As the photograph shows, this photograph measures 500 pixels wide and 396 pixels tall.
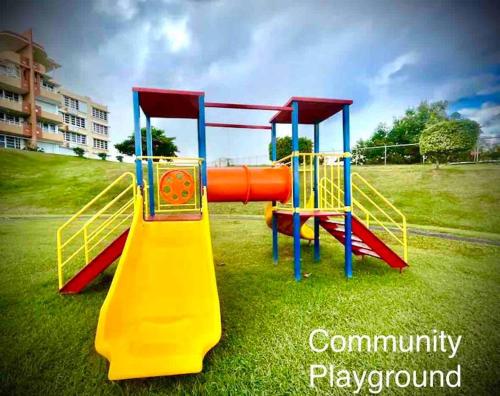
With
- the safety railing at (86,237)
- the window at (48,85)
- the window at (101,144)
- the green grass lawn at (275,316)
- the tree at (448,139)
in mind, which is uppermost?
the window at (48,85)

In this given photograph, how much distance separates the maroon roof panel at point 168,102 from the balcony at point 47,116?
126 feet

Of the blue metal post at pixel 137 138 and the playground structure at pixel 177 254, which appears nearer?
the playground structure at pixel 177 254

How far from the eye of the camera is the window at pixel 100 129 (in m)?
45.3

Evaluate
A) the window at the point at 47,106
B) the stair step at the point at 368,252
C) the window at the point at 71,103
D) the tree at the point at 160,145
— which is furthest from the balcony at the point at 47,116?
the stair step at the point at 368,252

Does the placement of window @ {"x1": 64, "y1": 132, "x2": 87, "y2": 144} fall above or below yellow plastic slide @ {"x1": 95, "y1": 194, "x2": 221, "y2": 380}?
above

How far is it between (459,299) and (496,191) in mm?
11910

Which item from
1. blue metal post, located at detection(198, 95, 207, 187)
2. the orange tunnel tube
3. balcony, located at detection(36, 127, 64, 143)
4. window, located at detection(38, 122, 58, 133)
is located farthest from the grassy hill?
blue metal post, located at detection(198, 95, 207, 187)

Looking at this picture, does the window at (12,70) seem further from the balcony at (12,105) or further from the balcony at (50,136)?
the balcony at (50,136)

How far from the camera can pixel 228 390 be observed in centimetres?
240

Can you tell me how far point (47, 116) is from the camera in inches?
1356

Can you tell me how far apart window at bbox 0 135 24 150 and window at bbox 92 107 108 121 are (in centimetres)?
1715

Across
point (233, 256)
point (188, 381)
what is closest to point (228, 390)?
point (188, 381)

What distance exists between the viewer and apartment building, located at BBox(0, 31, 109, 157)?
28.4 meters

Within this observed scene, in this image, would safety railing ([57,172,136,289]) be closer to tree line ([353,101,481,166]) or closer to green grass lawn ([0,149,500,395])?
green grass lawn ([0,149,500,395])
